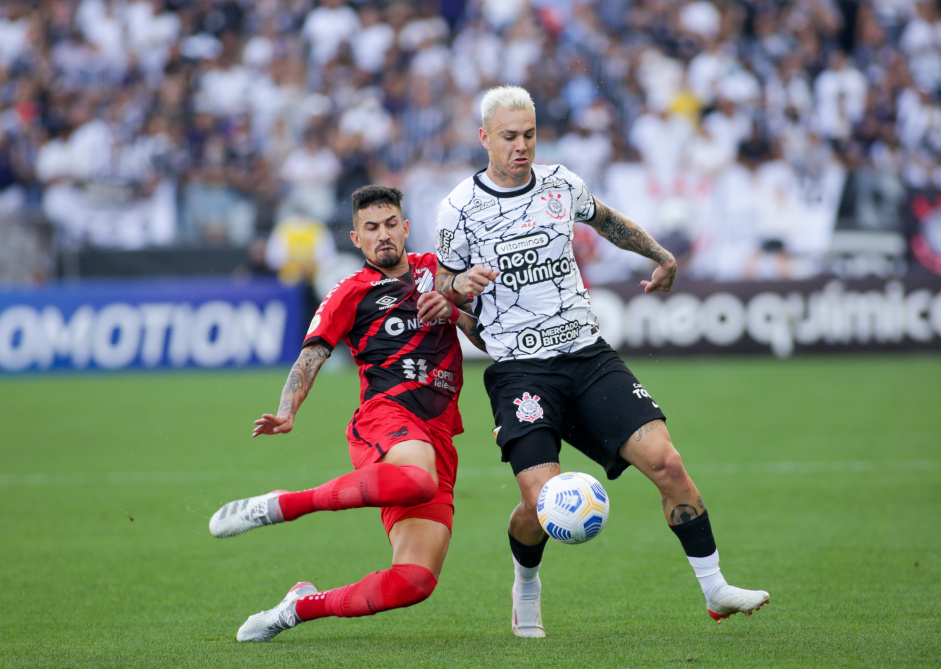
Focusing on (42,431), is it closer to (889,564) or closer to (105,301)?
(105,301)

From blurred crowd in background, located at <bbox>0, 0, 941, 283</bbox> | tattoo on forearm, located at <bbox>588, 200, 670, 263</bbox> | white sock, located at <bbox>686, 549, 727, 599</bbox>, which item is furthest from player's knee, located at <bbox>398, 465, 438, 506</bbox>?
blurred crowd in background, located at <bbox>0, 0, 941, 283</bbox>

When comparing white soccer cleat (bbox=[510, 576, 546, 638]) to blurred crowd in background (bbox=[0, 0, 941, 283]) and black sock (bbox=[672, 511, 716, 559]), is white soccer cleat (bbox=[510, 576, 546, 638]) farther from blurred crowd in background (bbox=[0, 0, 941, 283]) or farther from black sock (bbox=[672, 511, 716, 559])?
blurred crowd in background (bbox=[0, 0, 941, 283])

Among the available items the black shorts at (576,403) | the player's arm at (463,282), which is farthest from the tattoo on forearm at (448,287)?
the black shorts at (576,403)

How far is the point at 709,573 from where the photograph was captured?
14.6 ft

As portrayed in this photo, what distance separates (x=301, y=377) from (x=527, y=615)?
4.78 feet

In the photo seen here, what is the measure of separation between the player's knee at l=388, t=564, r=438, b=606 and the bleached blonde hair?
1.97m

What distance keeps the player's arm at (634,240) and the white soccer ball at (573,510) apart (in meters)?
1.19

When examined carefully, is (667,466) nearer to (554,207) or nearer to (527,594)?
(527,594)

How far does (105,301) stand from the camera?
49.7 ft

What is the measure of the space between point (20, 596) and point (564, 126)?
42.6 ft

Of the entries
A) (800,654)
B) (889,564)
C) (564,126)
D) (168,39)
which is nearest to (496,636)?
(800,654)

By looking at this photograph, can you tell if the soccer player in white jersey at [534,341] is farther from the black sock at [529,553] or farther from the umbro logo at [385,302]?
the umbro logo at [385,302]

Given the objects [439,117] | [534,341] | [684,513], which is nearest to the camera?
[684,513]

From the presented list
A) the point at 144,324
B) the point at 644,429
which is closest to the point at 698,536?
the point at 644,429
